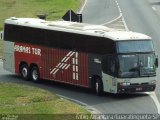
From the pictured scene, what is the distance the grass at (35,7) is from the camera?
6750 centimetres

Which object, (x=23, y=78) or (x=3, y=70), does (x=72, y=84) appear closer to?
(x=23, y=78)

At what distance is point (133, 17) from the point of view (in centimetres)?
6694

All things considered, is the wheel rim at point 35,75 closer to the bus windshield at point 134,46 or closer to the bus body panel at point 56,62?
the bus body panel at point 56,62

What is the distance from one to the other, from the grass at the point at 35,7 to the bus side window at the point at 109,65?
3555 centimetres

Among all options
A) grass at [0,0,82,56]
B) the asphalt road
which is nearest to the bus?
the asphalt road

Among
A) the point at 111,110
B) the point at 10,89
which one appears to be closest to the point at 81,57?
the point at 10,89

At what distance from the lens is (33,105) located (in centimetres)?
2477

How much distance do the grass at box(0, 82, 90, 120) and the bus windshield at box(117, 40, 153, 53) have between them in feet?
12.6

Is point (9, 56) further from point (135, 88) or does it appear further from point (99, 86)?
point (135, 88)

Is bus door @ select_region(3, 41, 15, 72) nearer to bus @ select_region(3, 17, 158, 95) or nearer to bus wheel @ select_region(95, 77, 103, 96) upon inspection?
bus @ select_region(3, 17, 158, 95)

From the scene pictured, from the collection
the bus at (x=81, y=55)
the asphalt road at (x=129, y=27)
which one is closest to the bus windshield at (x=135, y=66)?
the bus at (x=81, y=55)

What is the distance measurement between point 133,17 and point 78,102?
40157mm

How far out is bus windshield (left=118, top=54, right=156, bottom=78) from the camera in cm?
2828

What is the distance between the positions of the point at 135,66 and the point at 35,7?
48.7 m
